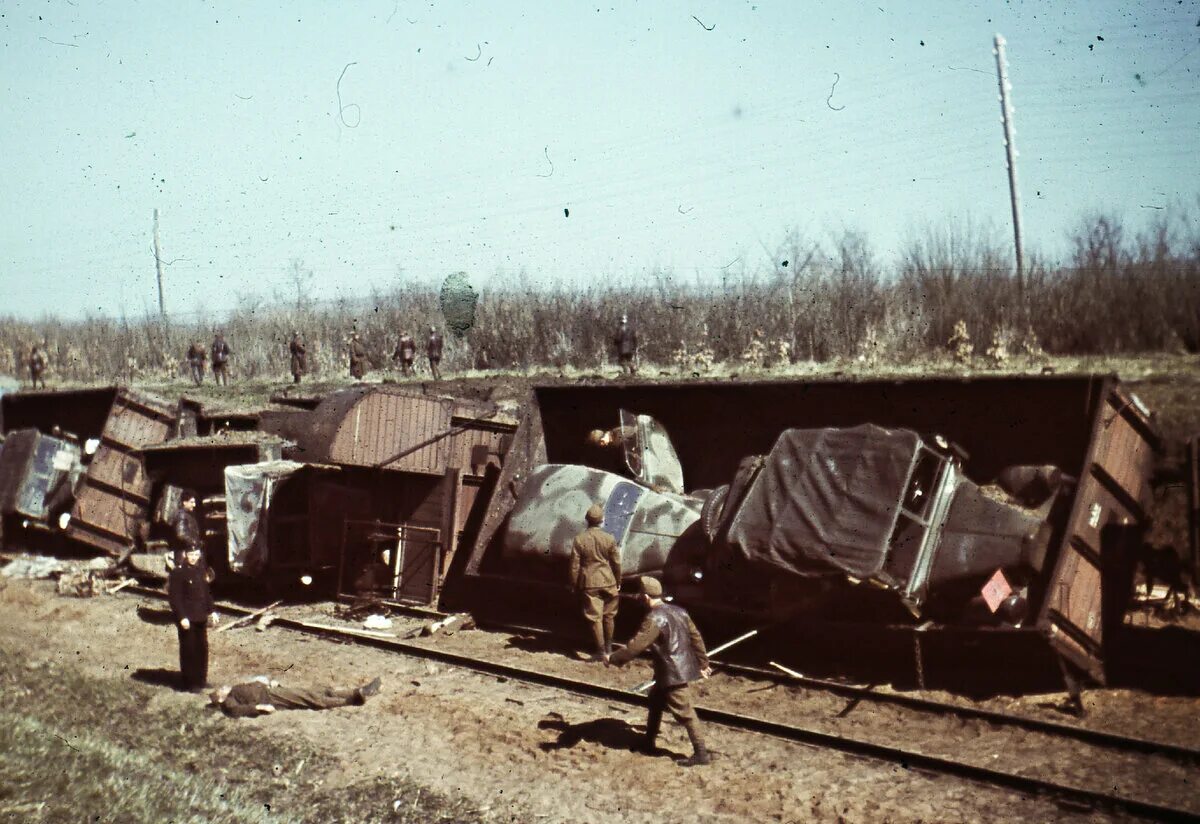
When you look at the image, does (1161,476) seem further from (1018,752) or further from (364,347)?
(364,347)

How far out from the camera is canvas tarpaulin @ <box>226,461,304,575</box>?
17234 mm

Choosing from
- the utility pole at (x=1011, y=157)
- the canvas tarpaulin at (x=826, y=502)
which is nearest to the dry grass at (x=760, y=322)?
the utility pole at (x=1011, y=157)

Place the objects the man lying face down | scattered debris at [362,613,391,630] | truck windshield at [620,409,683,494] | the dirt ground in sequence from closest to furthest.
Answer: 1. the dirt ground
2. the man lying face down
3. scattered debris at [362,613,391,630]
4. truck windshield at [620,409,683,494]

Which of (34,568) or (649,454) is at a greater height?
(649,454)

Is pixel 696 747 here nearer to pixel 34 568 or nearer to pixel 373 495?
pixel 373 495

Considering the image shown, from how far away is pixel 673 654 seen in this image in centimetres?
929

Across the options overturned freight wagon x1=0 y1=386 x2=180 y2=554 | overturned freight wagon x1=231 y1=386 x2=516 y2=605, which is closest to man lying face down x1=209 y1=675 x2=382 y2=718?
overturned freight wagon x1=231 y1=386 x2=516 y2=605

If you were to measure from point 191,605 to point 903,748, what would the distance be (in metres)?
7.69

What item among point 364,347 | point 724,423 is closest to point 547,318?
point 364,347

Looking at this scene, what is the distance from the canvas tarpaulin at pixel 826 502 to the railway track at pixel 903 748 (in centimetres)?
159

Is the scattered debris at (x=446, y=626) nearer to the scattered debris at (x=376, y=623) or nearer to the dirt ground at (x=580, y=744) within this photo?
the scattered debris at (x=376, y=623)

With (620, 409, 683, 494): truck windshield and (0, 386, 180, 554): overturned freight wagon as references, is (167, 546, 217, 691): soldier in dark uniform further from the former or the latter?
(0, 386, 180, 554): overturned freight wagon

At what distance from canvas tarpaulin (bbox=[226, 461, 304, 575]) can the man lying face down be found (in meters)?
5.70

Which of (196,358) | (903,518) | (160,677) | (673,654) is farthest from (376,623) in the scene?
(196,358)
